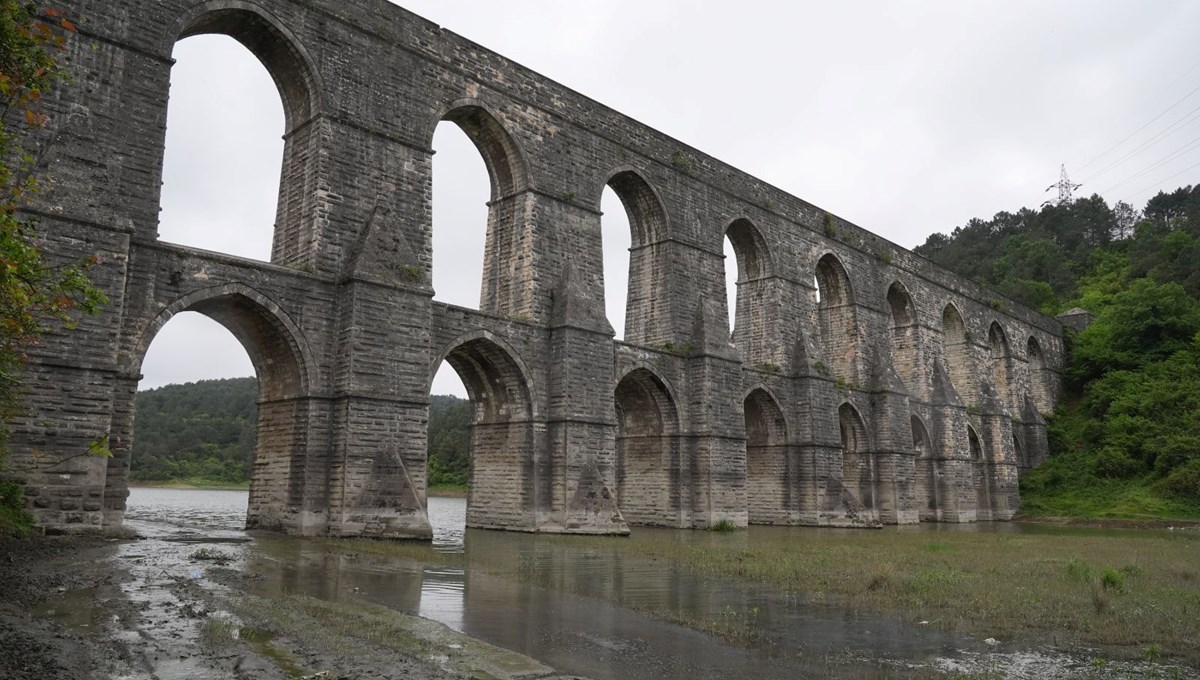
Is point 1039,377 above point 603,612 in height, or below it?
above

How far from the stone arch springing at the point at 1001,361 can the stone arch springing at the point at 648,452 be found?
27184 mm

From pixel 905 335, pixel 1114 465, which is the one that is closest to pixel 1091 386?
pixel 1114 465

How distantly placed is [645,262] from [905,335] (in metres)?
17.0

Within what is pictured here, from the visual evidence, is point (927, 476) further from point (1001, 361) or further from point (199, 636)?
point (199, 636)

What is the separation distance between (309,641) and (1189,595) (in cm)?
960

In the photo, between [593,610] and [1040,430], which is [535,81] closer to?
[593,610]

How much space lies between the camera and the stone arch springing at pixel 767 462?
92.0ft

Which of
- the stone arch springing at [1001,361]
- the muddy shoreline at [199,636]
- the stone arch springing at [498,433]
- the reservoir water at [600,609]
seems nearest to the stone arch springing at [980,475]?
the stone arch springing at [1001,361]

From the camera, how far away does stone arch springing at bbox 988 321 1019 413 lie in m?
44.4

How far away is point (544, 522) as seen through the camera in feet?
64.4

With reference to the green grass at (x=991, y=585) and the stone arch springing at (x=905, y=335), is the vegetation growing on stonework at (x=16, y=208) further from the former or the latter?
the stone arch springing at (x=905, y=335)

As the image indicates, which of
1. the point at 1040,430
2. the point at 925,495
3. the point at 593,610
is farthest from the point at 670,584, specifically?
the point at 1040,430

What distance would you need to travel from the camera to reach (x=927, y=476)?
117 feet

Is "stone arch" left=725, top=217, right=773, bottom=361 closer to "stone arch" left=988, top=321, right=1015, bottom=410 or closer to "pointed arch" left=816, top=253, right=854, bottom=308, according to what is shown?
"pointed arch" left=816, top=253, right=854, bottom=308
